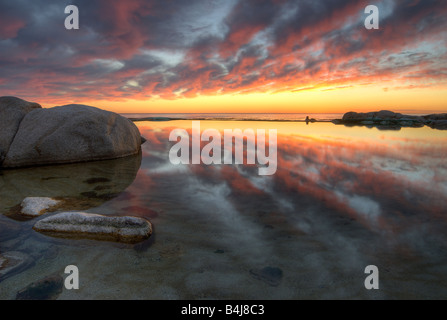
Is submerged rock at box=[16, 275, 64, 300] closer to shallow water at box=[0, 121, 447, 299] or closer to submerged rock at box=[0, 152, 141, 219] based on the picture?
shallow water at box=[0, 121, 447, 299]

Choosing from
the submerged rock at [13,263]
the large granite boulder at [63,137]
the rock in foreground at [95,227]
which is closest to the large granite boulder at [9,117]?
the large granite boulder at [63,137]

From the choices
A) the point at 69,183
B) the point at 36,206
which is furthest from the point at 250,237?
the point at 69,183

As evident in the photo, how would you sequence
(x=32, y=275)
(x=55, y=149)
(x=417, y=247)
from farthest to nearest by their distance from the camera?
(x=55, y=149) < (x=417, y=247) < (x=32, y=275)

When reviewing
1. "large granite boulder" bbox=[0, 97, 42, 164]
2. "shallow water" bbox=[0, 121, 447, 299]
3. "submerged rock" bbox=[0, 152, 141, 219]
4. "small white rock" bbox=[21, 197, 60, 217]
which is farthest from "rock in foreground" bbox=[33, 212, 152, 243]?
"large granite boulder" bbox=[0, 97, 42, 164]

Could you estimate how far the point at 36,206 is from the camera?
4.15 meters

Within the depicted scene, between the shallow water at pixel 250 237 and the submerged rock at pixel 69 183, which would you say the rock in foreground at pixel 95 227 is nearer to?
the shallow water at pixel 250 237

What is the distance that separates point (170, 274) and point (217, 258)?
23.2 inches

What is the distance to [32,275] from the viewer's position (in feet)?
8.12

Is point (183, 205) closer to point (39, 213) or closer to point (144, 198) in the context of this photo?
point (144, 198)

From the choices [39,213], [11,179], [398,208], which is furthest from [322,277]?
[11,179]

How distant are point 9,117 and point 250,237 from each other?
9.87 metres

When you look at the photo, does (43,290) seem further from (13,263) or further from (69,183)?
(69,183)
